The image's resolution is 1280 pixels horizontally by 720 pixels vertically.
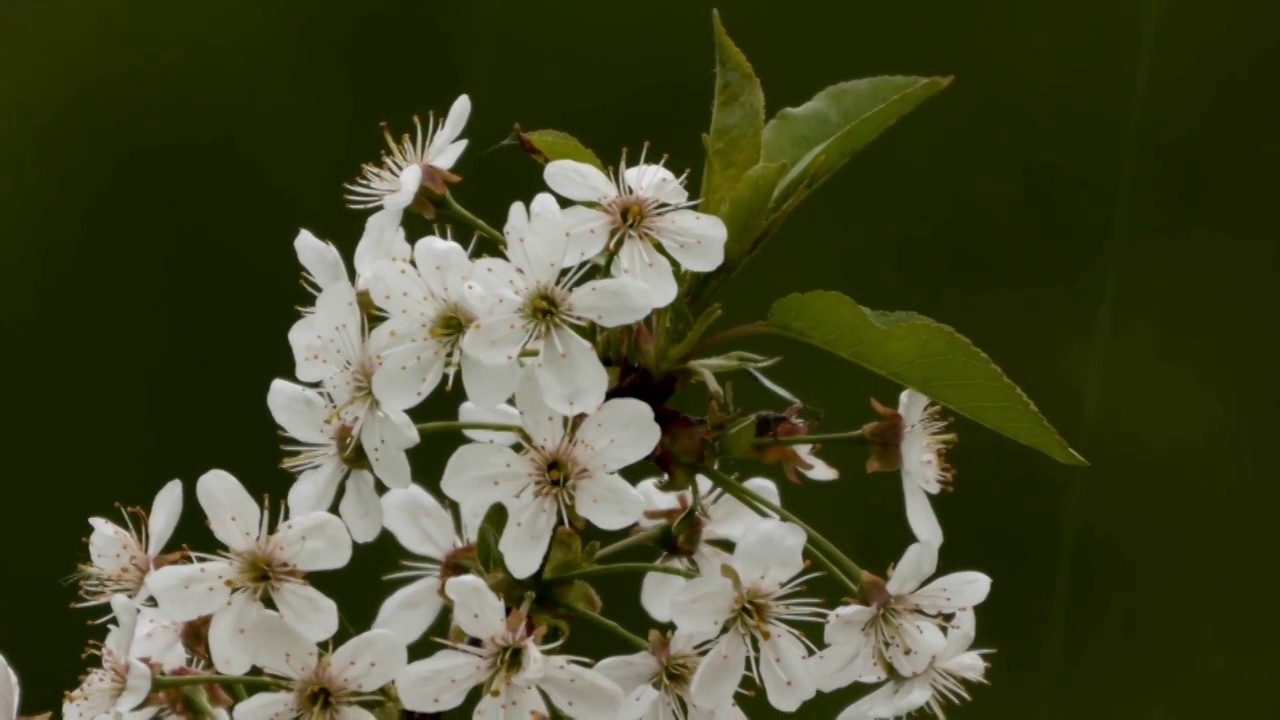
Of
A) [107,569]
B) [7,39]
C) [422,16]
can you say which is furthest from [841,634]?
[7,39]

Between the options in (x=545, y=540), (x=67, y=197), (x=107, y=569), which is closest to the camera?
(x=545, y=540)

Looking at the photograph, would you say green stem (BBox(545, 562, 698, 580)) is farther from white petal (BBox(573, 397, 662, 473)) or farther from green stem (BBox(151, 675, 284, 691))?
green stem (BBox(151, 675, 284, 691))

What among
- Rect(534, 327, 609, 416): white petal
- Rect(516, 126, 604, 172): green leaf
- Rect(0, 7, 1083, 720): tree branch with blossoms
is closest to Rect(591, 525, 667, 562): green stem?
Rect(0, 7, 1083, 720): tree branch with blossoms

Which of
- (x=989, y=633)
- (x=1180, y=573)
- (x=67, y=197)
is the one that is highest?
(x=67, y=197)

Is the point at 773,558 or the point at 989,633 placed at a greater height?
the point at 773,558

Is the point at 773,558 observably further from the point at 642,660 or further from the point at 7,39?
the point at 7,39

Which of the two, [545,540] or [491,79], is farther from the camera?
[491,79]

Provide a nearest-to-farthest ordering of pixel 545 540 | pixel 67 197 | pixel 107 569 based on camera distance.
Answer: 1. pixel 545 540
2. pixel 107 569
3. pixel 67 197

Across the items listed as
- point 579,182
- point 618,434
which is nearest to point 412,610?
point 618,434
